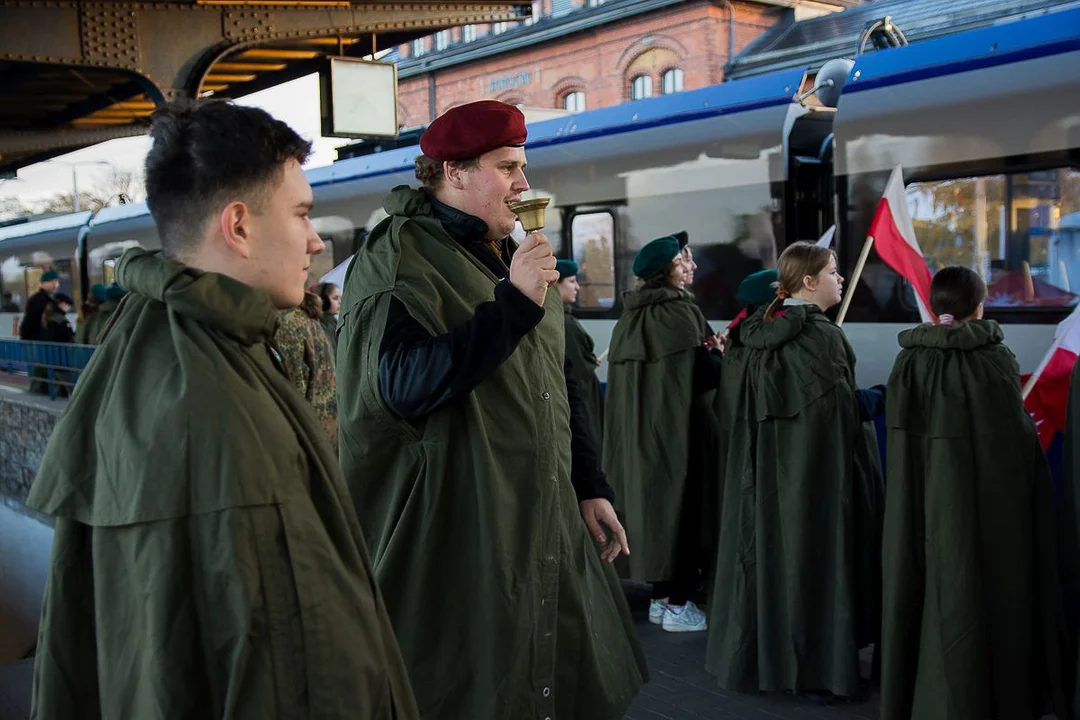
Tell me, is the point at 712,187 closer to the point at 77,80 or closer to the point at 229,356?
the point at 77,80

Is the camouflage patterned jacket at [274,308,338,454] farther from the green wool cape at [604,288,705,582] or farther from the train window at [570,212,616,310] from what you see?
the train window at [570,212,616,310]

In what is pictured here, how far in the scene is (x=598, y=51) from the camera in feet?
107

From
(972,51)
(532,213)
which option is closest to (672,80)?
(972,51)

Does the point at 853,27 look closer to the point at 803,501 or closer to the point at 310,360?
the point at 803,501

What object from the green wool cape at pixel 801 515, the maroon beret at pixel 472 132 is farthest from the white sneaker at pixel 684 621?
the maroon beret at pixel 472 132

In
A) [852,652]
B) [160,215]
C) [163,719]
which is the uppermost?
[160,215]

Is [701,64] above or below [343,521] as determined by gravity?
above

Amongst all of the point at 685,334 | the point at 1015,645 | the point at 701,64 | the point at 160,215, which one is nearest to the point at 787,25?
the point at 701,64

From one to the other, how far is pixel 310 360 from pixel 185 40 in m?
4.02

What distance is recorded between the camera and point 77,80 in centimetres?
936

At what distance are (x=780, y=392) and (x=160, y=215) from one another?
3292 mm

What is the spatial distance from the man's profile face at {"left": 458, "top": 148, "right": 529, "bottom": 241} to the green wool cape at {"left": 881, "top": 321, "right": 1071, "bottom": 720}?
1.93 metres

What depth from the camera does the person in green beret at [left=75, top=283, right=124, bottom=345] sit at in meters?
9.82

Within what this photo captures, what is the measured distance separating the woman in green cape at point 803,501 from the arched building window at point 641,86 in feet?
92.3
